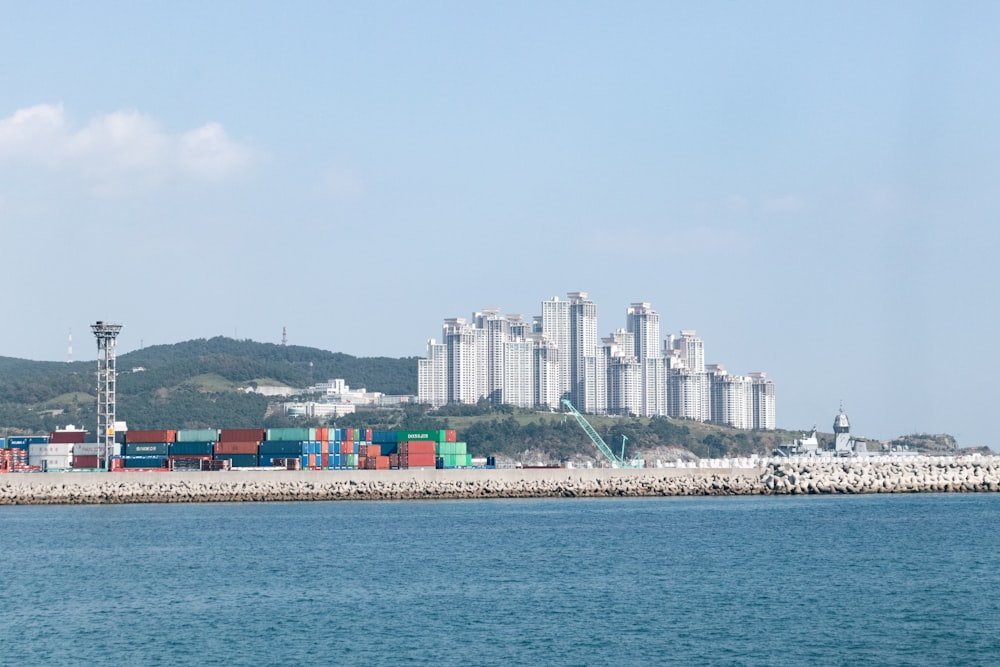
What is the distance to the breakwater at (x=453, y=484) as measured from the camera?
7825cm

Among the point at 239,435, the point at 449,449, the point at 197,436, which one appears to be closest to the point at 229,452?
the point at 239,435

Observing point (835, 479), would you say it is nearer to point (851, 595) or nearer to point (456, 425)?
point (851, 595)

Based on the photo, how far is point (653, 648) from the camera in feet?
96.1

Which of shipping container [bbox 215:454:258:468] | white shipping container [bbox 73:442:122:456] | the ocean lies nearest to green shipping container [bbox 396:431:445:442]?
shipping container [bbox 215:454:258:468]

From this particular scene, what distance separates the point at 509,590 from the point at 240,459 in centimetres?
5900

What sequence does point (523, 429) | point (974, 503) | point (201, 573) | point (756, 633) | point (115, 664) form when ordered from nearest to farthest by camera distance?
point (115, 664) < point (756, 633) < point (201, 573) < point (974, 503) < point (523, 429)

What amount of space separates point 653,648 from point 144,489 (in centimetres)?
5498

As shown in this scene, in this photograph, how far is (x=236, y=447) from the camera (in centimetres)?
9444

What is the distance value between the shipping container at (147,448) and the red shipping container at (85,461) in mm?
2426

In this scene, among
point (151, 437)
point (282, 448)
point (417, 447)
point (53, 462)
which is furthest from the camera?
point (417, 447)

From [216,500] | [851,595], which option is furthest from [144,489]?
[851,595]

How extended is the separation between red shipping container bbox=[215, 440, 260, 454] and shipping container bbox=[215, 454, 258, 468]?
1.03 ft

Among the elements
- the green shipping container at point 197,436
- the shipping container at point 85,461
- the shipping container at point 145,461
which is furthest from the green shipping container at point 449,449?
the shipping container at point 85,461

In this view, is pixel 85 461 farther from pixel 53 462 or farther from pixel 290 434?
pixel 290 434
